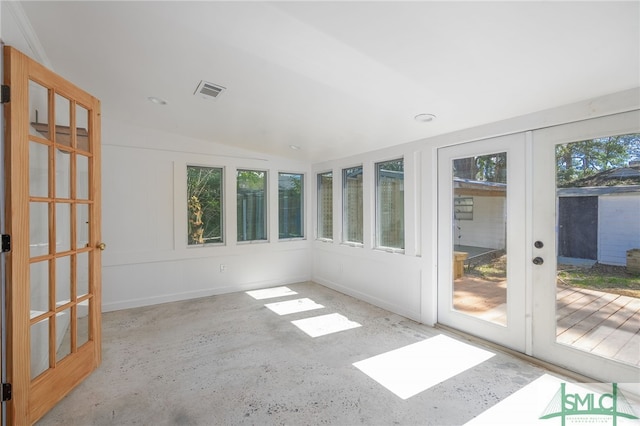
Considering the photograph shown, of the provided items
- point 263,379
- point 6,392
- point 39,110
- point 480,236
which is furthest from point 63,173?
point 480,236

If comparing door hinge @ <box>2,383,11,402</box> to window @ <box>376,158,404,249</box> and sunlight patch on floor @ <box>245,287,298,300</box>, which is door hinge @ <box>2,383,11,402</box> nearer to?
sunlight patch on floor @ <box>245,287,298,300</box>

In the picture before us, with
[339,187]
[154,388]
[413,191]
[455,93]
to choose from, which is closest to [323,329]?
[154,388]

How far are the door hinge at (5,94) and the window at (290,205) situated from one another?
12.2 feet

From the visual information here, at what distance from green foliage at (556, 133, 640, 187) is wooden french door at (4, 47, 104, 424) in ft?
12.6

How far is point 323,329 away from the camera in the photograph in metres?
3.32

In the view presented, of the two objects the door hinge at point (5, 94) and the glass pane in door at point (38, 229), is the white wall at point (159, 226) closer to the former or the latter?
the glass pane in door at point (38, 229)

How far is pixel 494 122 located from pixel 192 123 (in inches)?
134

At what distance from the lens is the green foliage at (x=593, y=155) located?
6.98 ft

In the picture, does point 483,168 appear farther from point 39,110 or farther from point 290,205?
point 39,110

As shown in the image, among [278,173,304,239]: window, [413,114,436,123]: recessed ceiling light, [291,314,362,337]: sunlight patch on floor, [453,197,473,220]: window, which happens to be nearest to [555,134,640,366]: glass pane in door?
[453,197,473,220]: window

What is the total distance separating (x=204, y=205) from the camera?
4.61 metres

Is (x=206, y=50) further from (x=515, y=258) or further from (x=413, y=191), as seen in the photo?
(x=515, y=258)

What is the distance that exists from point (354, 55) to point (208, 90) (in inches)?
58.2

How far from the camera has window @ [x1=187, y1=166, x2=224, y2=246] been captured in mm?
4504
